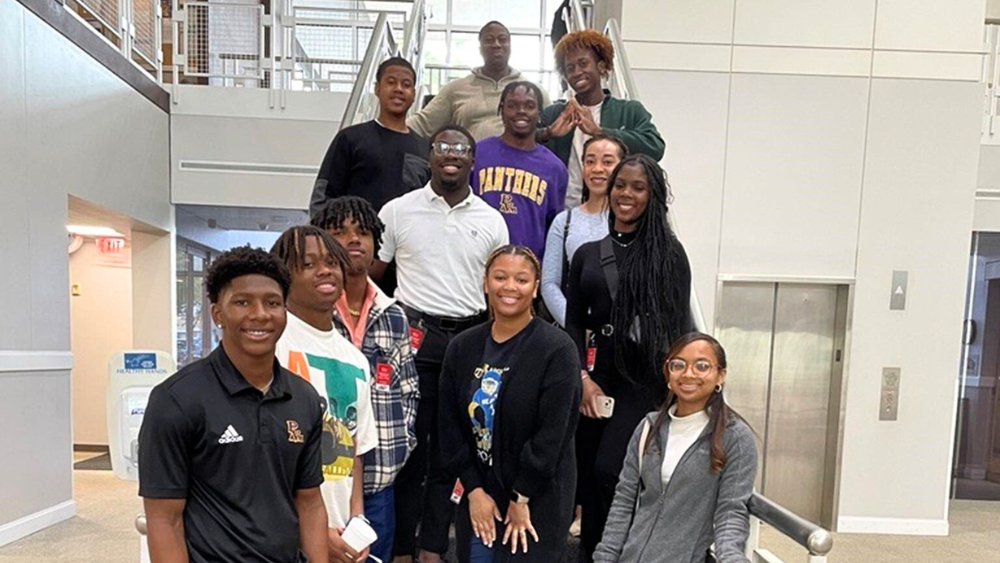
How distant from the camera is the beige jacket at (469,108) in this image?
353 centimetres

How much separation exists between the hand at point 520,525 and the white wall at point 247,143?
543 cm

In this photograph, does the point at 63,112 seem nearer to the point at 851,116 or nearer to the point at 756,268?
the point at 756,268

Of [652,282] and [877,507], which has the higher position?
[652,282]

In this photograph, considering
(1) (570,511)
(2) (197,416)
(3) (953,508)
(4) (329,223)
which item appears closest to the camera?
(2) (197,416)

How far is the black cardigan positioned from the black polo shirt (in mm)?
651

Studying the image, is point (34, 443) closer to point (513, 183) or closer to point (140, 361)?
point (140, 361)

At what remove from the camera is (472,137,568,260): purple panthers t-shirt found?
280 cm

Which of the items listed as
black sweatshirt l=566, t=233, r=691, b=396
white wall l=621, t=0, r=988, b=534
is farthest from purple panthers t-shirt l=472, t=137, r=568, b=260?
white wall l=621, t=0, r=988, b=534

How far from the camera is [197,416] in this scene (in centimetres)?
143

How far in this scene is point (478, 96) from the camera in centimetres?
360

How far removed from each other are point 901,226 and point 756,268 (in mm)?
1325

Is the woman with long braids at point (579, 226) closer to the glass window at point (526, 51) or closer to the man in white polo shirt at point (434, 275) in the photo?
the man in white polo shirt at point (434, 275)

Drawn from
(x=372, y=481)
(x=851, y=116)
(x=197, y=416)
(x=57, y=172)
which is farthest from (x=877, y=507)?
(x=57, y=172)

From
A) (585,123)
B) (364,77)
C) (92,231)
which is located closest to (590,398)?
(585,123)
